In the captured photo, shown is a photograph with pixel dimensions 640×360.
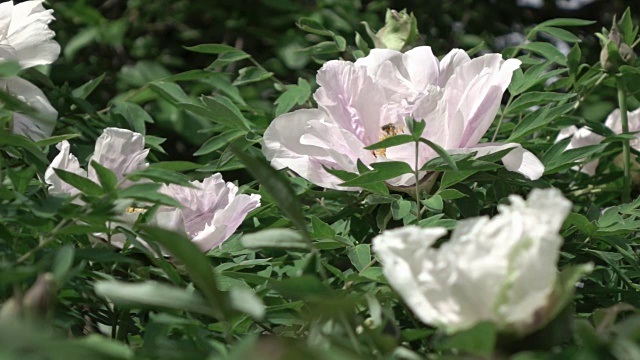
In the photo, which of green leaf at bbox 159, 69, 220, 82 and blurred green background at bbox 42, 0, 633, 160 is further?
blurred green background at bbox 42, 0, 633, 160

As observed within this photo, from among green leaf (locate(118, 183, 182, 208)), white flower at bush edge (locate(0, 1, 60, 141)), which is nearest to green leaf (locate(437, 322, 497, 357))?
green leaf (locate(118, 183, 182, 208))

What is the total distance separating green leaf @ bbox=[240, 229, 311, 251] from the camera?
51 centimetres

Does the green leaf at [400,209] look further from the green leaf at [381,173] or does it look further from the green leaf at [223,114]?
the green leaf at [223,114]

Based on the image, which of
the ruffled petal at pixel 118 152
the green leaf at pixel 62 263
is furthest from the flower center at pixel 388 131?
the green leaf at pixel 62 263

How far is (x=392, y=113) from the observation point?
0.89 metres

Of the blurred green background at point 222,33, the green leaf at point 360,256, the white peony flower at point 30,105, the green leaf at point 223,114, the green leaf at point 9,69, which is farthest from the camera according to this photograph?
the blurred green background at point 222,33

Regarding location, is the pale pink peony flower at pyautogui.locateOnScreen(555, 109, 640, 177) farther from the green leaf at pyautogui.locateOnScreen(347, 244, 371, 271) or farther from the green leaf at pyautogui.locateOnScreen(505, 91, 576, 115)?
the green leaf at pyautogui.locateOnScreen(347, 244, 371, 271)

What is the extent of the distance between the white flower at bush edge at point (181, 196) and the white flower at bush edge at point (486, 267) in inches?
12.0

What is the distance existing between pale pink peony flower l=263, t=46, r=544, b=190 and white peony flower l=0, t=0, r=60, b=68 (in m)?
0.23

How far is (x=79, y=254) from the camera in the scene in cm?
60

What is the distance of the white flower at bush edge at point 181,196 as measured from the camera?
2.53ft

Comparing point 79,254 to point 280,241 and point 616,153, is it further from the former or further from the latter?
point 616,153

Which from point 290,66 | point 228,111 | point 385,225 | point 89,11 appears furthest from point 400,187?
point 89,11

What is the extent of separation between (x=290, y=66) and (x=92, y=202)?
1.30 m
